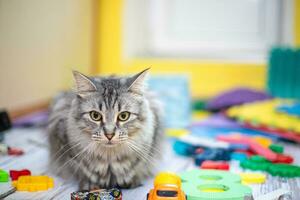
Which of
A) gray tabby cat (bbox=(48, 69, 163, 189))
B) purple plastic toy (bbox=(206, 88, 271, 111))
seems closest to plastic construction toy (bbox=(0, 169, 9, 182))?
gray tabby cat (bbox=(48, 69, 163, 189))

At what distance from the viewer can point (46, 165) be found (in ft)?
6.91

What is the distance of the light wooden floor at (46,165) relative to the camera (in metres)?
1.74

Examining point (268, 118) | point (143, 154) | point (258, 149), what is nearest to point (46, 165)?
point (143, 154)

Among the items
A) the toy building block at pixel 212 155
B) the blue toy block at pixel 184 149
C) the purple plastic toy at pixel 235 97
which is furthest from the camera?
the purple plastic toy at pixel 235 97

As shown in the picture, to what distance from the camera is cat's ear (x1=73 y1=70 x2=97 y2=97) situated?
176 centimetres

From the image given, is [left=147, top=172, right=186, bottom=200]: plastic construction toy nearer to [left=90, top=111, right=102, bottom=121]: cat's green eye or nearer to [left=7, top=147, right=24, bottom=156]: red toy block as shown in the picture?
[left=90, top=111, right=102, bottom=121]: cat's green eye

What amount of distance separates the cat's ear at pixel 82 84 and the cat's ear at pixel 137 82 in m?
0.14

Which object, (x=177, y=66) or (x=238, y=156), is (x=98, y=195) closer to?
(x=238, y=156)

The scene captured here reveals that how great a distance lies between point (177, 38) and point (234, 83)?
61 centimetres

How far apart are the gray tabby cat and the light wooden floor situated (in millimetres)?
71

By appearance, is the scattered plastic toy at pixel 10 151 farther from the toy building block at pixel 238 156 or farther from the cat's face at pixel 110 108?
the toy building block at pixel 238 156

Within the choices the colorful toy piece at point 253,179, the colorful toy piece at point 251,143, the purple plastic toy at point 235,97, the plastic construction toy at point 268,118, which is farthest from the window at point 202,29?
the colorful toy piece at point 253,179

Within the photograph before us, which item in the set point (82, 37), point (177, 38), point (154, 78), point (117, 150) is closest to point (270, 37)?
point (177, 38)

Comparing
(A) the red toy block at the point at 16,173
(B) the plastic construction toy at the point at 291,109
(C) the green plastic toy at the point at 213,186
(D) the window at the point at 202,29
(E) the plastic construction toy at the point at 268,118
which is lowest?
(C) the green plastic toy at the point at 213,186
